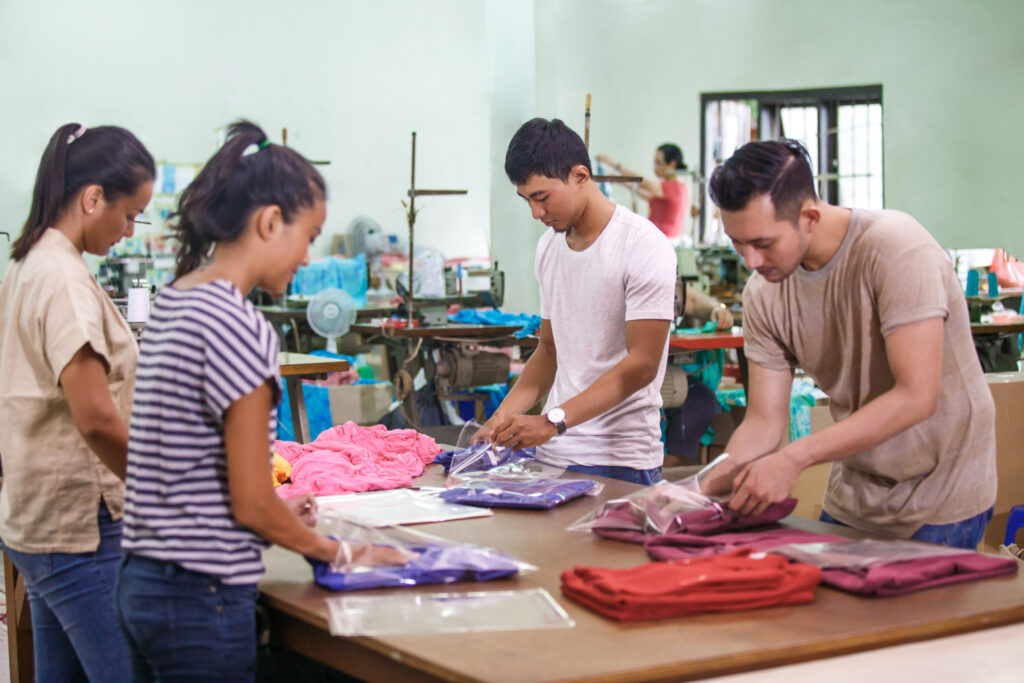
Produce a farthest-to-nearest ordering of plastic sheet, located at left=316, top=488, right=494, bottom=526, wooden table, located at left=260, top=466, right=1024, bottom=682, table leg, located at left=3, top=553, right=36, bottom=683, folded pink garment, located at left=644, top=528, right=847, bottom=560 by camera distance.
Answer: table leg, located at left=3, top=553, right=36, bottom=683, plastic sheet, located at left=316, top=488, right=494, bottom=526, folded pink garment, located at left=644, top=528, right=847, bottom=560, wooden table, located at left=260, top=466, right=1024, bottom=682

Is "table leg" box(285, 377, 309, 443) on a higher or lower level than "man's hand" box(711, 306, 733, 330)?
lower

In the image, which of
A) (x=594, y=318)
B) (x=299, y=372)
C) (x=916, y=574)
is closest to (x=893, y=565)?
(x=916, y=574)

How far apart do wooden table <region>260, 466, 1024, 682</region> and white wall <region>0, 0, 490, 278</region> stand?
6694 millimetres

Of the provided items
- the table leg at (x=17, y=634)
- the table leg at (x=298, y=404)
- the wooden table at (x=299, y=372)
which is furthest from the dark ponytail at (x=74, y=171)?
the table leg at (x=298, y=404)

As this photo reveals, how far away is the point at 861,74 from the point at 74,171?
861 centimetres

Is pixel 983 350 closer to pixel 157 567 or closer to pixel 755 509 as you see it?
pixel 755 509

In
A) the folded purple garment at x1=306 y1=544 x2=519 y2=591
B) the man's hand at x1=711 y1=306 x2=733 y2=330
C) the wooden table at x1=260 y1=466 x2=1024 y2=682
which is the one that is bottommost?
the wooden table at x1=260 y1=466 x2=1024 y2=682

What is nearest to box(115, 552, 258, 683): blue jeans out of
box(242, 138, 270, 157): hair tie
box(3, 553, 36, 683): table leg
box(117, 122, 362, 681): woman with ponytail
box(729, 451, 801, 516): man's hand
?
box(117, 122, 362, 681): woman with ponytail

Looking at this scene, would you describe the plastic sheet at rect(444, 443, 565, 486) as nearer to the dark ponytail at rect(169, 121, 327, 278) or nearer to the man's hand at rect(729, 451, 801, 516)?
the man's hand at rect(729, 451, 801, 516)

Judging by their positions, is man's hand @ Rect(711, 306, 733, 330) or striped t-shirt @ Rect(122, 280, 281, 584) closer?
striped t-shirt @ Rect(122, 280, 281, 584)

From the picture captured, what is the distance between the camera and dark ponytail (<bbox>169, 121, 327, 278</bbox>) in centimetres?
125

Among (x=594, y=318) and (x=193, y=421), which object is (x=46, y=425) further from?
(x=594, y=318)

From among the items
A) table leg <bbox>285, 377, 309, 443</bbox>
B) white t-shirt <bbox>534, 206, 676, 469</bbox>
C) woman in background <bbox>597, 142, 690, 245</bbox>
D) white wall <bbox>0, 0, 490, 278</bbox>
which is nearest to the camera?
white t-shirt <bbox>534, 206, 676, 469</bbox>

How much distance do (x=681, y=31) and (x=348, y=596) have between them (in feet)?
29.1
